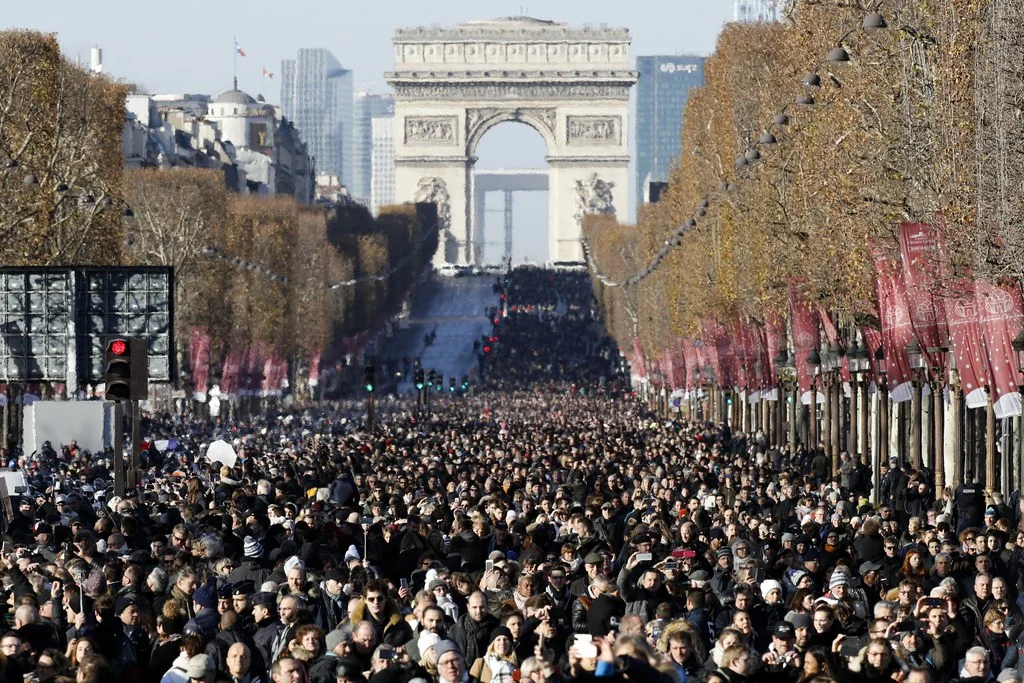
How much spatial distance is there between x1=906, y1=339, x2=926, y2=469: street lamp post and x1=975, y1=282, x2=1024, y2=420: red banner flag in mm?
5430

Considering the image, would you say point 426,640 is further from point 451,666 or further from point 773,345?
point 773,345

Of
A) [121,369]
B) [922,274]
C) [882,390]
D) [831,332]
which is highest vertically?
[922,274]

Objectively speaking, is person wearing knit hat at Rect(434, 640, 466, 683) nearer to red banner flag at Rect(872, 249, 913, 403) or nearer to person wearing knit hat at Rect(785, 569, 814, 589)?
person wearing knit hat at Rect(785, 569, 814, 589)

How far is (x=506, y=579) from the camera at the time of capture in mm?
19422

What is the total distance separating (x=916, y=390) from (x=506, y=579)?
2209 centimetres

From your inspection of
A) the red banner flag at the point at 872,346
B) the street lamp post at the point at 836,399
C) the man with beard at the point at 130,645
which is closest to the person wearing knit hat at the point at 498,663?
the man with beard at the point at 130,645

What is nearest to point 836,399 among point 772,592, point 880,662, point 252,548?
point 252,548

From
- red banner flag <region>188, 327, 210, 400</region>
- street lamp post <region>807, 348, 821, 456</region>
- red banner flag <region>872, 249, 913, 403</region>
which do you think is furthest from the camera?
red banner flag <region>188, 327, 210, 400</region>

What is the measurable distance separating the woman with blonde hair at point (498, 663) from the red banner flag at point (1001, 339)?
1602 cm

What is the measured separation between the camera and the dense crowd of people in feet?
49.4

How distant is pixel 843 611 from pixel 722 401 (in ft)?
196

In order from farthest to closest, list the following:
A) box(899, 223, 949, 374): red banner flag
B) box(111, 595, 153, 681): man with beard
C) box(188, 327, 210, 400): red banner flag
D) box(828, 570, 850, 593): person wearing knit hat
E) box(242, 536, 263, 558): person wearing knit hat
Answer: box(188, 327, 210, 400): red banner flag, box(899, 223, 949, 374): red banner flag, box(242, 536, 263, 558): person wearing knit hat, box(828, 570, 850, 593): person wearing knit hat, box(111, 595, 153, 681): man with beard

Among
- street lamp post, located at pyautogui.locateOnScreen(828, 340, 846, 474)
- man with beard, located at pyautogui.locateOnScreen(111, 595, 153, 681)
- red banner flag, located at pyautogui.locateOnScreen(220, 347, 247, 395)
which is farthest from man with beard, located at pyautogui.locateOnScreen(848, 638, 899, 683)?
red banner flag, located at pyautogui.locateOnScreen(220, 347, 247, 395)

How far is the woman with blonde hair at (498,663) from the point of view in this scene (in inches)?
596
